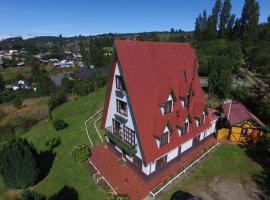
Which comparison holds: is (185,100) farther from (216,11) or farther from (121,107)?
(216,11)

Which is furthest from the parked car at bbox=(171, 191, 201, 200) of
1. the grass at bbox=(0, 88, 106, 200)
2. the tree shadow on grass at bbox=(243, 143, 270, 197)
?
the tree shadow on grass at bbox=(243, 143, 270, 197)

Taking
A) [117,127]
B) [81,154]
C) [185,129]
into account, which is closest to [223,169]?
[185,129]

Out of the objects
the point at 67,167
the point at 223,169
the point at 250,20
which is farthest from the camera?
the point at 250,20

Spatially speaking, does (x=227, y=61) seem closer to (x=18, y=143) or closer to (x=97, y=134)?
(x=97, y=134)

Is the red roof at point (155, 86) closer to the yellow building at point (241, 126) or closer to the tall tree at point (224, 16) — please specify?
the yellow building at point (241, 126)

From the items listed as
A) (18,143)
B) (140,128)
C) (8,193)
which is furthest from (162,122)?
(8,193)

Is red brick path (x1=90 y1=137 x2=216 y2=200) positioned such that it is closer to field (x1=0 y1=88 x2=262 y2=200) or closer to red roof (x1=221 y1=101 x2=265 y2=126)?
field (x1=0 y1=88 x2=262 y2=200)
